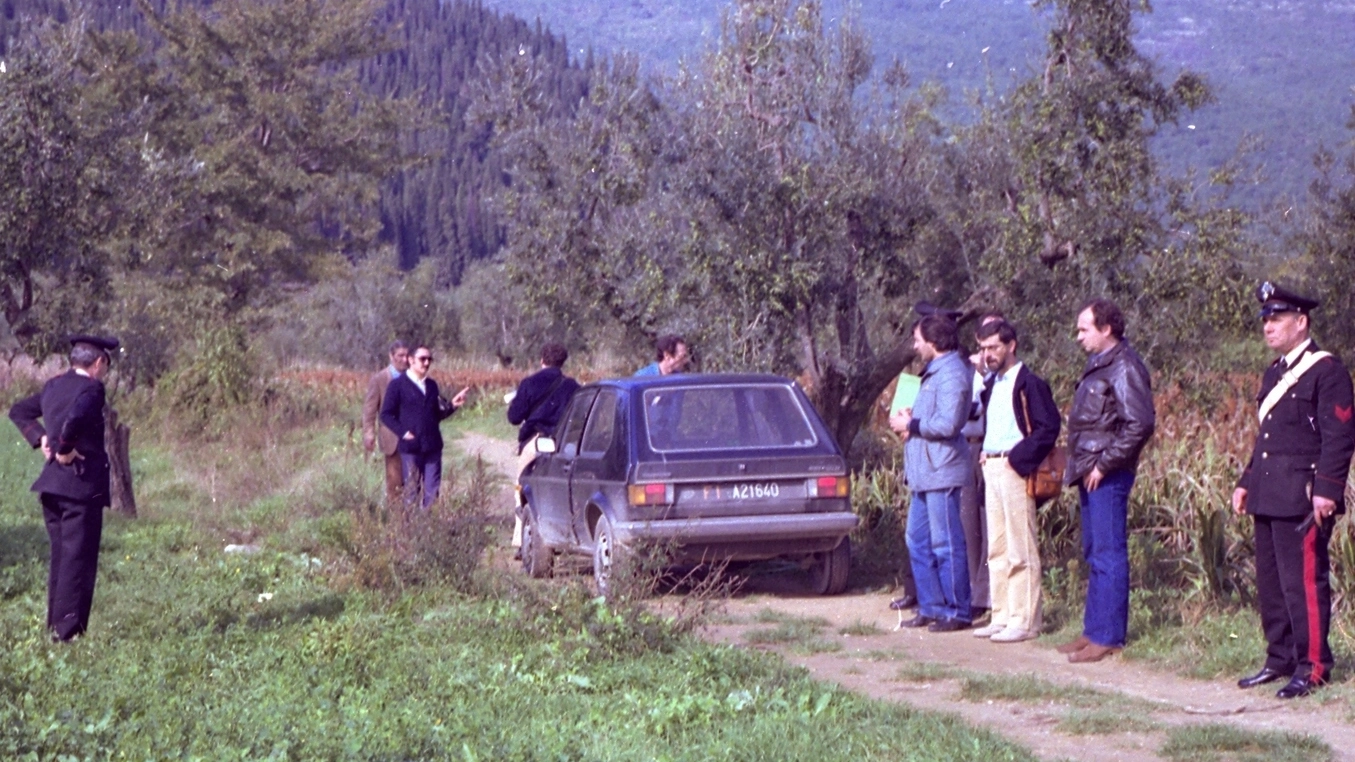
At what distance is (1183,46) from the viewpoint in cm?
1755

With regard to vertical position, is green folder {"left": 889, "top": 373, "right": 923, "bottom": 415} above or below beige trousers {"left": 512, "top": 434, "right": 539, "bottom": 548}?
above

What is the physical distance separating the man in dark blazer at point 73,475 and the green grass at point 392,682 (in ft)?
0.82

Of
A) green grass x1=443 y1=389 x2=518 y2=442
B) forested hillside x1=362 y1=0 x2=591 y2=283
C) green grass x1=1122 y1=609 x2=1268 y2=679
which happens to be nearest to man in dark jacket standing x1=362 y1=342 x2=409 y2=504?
green grass x1=1122 y1=609 x2=1268 y2=679

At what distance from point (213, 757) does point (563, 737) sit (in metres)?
1.25

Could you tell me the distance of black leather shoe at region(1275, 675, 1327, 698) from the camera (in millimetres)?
6637

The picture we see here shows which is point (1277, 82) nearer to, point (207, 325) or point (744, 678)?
point (207, 325)

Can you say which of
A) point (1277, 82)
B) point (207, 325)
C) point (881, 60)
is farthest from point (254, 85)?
point (1277, 82)

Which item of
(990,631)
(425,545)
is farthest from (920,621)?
(425,545)

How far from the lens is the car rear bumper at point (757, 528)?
9578 mm

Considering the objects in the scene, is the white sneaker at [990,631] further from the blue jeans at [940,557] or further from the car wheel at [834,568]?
the car wheel at [834,568]

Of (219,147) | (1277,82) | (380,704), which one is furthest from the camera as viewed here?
(1277,82)

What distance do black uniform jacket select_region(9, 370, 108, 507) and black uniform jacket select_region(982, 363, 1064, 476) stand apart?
4.85 metres

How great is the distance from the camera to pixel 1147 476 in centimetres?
1052

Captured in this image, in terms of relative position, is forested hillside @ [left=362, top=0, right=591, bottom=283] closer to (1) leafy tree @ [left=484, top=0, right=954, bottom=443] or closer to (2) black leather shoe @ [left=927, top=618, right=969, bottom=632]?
(1) leafy tree @ [left=484, top=0, right=954, bottom=443]
